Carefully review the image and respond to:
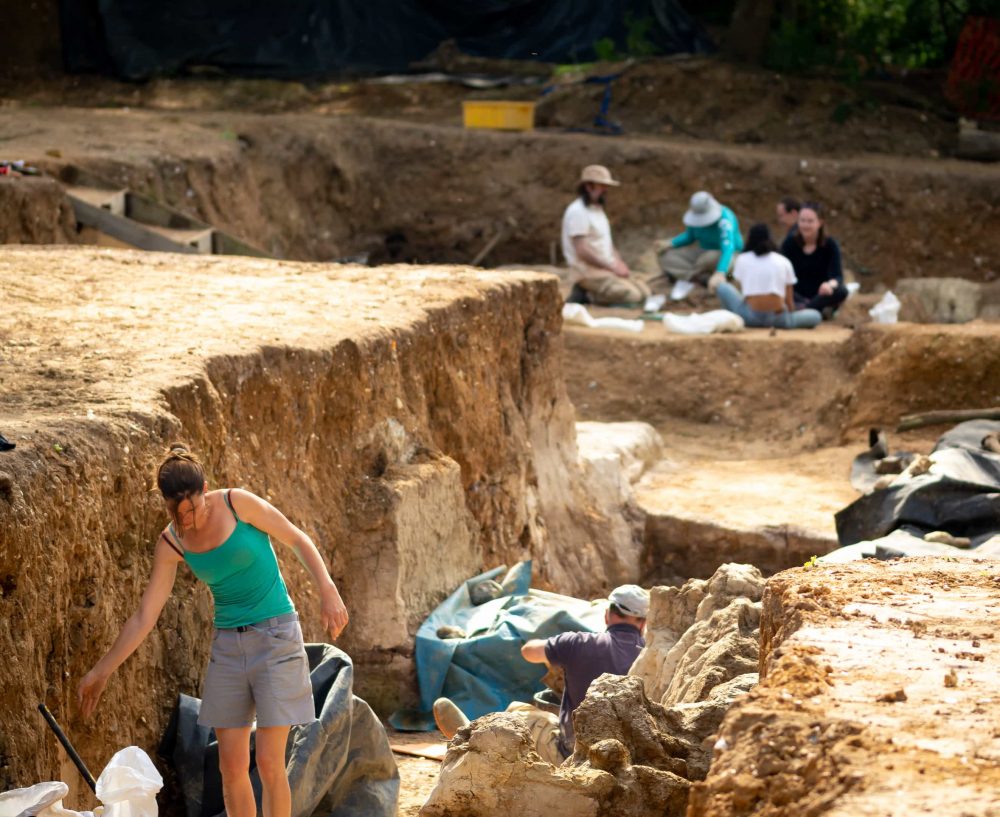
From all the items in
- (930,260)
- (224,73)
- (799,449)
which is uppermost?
(224,73)

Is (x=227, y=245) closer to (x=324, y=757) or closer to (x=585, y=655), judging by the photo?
(x=585, y=655)

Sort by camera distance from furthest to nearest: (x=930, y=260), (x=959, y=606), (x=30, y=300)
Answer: (x=930, y=260) → (x=30, y=300) → (x=959, y=606)

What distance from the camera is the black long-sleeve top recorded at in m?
14.5

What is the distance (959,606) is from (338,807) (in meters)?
2.72

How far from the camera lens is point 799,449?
13.4 m

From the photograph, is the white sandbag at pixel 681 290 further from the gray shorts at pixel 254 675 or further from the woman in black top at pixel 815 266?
the gray shorts at pixel 254 675

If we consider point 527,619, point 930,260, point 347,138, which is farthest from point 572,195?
point 527,619

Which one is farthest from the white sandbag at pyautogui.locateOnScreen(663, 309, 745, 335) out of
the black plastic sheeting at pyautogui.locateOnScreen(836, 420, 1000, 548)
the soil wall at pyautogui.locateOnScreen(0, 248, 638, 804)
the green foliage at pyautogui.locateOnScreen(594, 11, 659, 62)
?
the green foliage at pyautogui.locateOnScreen(594, 11, 659, 62)

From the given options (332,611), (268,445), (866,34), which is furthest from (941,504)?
(866,34)

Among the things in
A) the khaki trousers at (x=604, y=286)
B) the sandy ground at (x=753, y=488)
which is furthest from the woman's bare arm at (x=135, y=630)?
the khaki trousers at (x=604, y=286)

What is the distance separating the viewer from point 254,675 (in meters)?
5.07

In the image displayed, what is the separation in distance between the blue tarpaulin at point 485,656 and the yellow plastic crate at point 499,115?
37.8 feet

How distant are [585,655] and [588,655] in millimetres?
14

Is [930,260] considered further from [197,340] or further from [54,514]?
[54,514]
